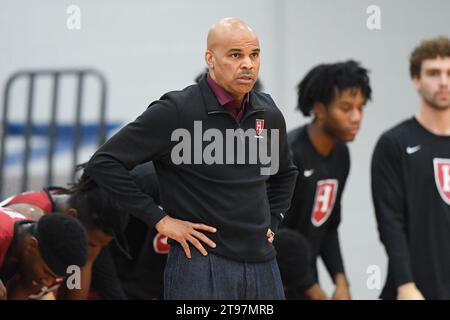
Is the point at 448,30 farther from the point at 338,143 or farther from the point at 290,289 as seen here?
the point at 290,289

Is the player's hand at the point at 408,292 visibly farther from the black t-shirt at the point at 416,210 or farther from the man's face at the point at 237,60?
the man's face at the point at 237,60

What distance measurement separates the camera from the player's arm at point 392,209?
4652mm

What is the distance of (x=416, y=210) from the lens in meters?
4.75

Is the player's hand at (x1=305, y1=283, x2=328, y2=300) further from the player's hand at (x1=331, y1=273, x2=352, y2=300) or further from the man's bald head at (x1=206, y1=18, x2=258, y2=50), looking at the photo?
the man's bald head at (x1=206, y1=18, x2=258, y2=50)

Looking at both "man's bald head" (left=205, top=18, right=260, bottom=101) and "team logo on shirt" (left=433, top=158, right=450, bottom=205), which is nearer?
"man's bald head" (left=205, top=18, right=260, bottom=101)

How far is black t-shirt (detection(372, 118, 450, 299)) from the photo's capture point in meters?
4.71

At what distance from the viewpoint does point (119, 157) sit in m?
3.04

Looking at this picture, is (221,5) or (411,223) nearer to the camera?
(411,223)

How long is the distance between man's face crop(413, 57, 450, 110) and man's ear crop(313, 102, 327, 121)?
0.51 metres

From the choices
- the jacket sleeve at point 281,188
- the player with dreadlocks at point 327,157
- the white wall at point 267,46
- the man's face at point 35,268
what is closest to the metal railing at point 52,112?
the white wall at point 267,46

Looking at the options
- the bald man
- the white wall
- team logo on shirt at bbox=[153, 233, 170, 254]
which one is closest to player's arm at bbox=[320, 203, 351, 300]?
team logo on shirt at bbox=[153, 233, 170, 254]

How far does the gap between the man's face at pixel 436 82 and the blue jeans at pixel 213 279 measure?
2088 mm
